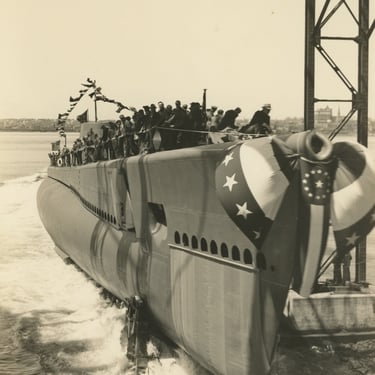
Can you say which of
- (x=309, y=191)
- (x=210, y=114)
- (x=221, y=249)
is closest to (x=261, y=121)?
(x=210, y=114)

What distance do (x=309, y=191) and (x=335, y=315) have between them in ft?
25.0

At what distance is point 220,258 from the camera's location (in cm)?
823

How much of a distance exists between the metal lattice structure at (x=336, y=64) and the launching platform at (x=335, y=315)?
3393 millimetres

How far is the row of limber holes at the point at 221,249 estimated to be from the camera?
7512 millimetres

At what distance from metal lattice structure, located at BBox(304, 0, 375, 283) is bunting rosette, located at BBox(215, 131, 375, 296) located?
19.2 feet

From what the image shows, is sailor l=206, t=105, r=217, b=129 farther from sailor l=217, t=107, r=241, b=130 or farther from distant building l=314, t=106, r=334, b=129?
distant building l=314, t=106, r=334, b=129

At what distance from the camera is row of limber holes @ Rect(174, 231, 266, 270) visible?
7512 mm

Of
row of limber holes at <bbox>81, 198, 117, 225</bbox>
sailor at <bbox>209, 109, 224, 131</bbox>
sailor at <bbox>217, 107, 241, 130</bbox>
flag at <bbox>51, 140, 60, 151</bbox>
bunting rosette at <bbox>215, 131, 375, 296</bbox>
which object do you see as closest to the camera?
bunting rosette at <bbox>215, 131, 375, 296</bbox>

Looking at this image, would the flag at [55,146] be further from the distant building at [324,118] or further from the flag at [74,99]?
the distant building at [324,118]

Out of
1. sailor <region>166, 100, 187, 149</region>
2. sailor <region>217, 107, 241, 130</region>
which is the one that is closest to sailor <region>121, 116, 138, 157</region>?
sailor <region>166, 100, 187, 149</region>

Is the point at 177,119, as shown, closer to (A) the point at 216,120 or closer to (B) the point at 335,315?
(A) the point at 216,120

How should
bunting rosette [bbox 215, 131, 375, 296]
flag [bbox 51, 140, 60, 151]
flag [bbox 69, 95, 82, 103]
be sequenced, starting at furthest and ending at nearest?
flag [bbox 51, 140, 60, 151] → flag [bbox 69, 95, 82, 103] → bunting rosette [bbox 215, 131, 375, 296]

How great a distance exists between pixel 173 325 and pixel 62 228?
10.6 meters

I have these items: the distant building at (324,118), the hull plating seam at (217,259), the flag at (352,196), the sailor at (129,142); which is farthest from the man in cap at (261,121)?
the flag at (352,196)
